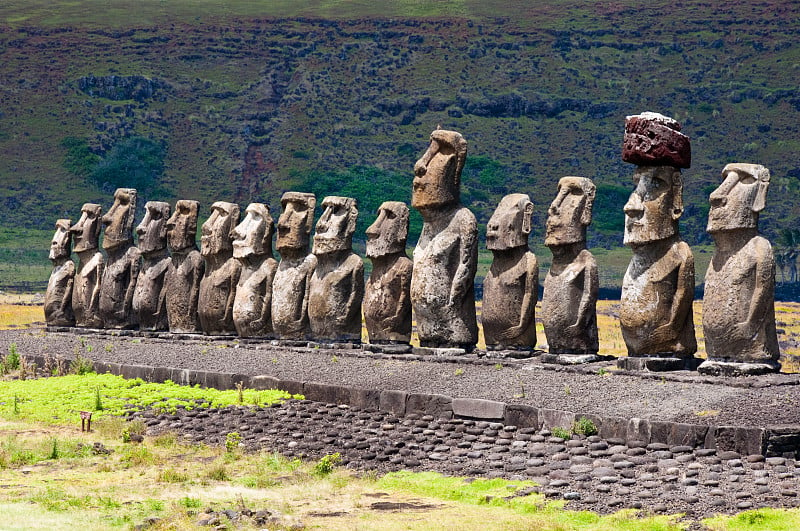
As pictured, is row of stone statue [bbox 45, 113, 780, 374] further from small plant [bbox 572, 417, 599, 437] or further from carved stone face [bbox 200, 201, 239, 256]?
small plant [bbox 572, 417, 599, 437]

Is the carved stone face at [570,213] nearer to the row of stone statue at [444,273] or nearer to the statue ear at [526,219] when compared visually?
the row of stone statue at [444,273]

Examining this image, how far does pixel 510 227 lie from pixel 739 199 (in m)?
3.55

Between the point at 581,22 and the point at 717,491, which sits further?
the point at 581,22

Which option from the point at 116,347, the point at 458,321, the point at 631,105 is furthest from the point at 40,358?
the point at 631,105

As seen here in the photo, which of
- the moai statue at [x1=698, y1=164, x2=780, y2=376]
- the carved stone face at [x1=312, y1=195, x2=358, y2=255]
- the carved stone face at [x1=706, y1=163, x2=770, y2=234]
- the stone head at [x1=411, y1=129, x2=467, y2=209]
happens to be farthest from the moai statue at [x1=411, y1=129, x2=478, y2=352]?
the carved stone face at [x1=706, y1=163, x2=770, y2=234]

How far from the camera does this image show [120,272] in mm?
22719

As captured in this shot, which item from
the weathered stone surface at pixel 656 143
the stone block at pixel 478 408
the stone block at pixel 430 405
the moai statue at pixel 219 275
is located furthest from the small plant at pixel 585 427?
the moai statue at pixel 219 275

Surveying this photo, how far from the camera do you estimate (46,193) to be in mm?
76250

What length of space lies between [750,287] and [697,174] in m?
62.1

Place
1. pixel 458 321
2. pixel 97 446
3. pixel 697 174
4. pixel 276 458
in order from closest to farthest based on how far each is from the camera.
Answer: pixel 276 458 → pixel 97 446 → pixel 458 321 → pixel 697 174

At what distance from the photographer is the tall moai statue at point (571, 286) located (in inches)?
618

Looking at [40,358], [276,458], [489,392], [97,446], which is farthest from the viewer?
[40,358]

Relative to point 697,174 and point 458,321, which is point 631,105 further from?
point 458,321

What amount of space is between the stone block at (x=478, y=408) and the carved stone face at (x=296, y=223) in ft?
22.5
